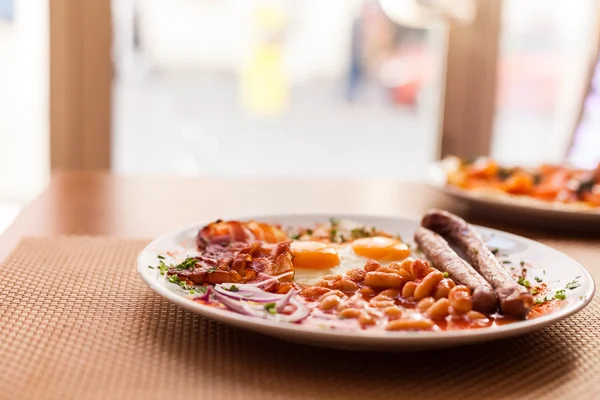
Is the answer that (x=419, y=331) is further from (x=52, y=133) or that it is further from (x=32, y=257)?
(x=52, y=133)

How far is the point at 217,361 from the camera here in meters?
1.03

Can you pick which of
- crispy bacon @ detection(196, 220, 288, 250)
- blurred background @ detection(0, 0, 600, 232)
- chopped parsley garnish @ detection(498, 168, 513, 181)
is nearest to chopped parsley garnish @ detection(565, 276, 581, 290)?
crispy bacon @ detection(196, 220, 288, 250)

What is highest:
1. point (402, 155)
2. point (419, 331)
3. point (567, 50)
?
point (567, 50)

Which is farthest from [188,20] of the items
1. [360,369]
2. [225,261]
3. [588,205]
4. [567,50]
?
[360,369]

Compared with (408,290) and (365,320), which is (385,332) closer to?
(365,320)

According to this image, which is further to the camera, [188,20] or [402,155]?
[402,155]

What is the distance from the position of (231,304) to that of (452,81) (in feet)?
11.0

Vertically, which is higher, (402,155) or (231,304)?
(231,304)

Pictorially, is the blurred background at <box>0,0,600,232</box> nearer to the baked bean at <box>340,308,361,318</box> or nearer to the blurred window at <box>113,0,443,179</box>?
the blurred window at <box>113,0,443,179</box>

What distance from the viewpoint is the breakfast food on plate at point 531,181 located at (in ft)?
7.02

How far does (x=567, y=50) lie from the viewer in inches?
181

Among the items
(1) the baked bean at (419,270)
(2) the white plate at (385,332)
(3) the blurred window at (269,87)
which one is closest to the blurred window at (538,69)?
(3) the blurred window at (269,87)

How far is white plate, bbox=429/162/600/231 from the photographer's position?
1.91m

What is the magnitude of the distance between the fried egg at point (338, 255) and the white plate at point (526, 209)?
59 centimetres
